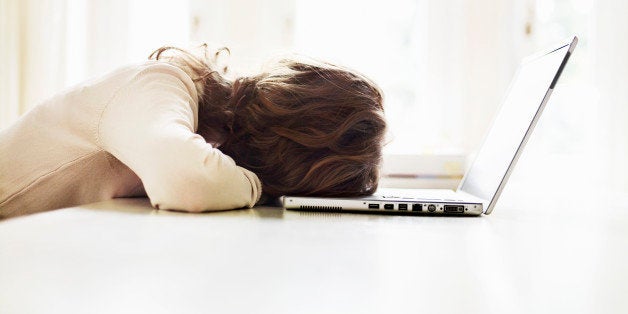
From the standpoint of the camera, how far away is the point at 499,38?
2617 millimetres

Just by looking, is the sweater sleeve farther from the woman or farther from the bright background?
the bright background

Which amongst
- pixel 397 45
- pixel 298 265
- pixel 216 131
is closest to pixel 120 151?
pixel 216 131

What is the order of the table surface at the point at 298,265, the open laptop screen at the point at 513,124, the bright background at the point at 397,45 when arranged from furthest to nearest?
the bright background at the point at 397,45 → the open laptop screen at the point at 513,124 → the table surface at the point at 298,265

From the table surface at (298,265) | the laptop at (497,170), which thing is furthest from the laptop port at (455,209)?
the table surface at (298,265)

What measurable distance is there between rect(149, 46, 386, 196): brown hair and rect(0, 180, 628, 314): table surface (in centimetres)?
19

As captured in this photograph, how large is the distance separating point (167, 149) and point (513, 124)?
2.19 ft

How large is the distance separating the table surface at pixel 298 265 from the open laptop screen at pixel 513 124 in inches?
7.9

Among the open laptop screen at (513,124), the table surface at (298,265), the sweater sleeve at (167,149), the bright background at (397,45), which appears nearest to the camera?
the table surface at (298,265)

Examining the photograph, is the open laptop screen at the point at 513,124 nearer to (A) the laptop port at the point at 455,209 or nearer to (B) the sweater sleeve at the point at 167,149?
(A) the laptop port at the point at 455,209

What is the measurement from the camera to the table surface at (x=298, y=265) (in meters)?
0.34

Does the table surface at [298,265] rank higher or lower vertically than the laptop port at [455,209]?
higher

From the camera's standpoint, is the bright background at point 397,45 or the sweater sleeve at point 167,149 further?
the bright background at point 397,45

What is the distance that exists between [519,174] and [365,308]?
2.51m

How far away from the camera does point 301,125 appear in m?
0.94
